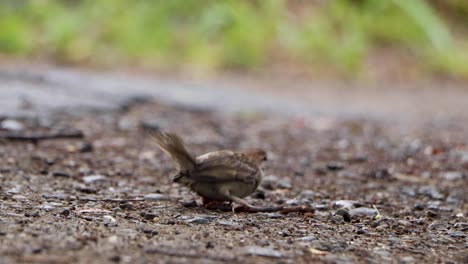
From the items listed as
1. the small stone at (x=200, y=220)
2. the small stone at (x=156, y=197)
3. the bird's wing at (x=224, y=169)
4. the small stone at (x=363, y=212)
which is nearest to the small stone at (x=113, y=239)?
the small stone at (x=200, y=220)

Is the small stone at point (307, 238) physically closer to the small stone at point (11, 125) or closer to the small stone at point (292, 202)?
the small stone at point (292, 202)

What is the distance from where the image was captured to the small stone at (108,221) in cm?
249

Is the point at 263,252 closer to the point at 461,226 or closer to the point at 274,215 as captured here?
the point at 274,215

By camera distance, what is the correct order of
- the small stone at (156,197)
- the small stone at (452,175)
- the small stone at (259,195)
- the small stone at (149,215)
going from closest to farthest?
the small stone at (149,215) → the small stone at (156,197) → the small stone at (259,195) → the small stone at (452,175)

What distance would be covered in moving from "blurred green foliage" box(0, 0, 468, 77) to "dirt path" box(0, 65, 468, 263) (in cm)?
219

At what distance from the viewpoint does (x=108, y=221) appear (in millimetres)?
2537

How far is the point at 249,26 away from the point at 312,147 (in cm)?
495

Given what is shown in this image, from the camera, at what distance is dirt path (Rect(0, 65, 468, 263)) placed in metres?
2.22

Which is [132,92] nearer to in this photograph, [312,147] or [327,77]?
[312,147]

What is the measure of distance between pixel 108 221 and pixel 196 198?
80 cm

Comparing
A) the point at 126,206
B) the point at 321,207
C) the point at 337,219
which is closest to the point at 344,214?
the point at 337,219

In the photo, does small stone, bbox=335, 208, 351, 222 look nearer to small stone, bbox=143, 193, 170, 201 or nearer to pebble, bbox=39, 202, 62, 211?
small stone, bbox=143, 193, 170, 201

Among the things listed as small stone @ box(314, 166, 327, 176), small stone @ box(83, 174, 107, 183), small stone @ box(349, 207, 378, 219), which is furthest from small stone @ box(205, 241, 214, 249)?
small stone @ box(314, 166, 327, 176)

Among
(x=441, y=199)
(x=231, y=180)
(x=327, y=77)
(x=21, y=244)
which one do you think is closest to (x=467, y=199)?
(x=441, y=199)
